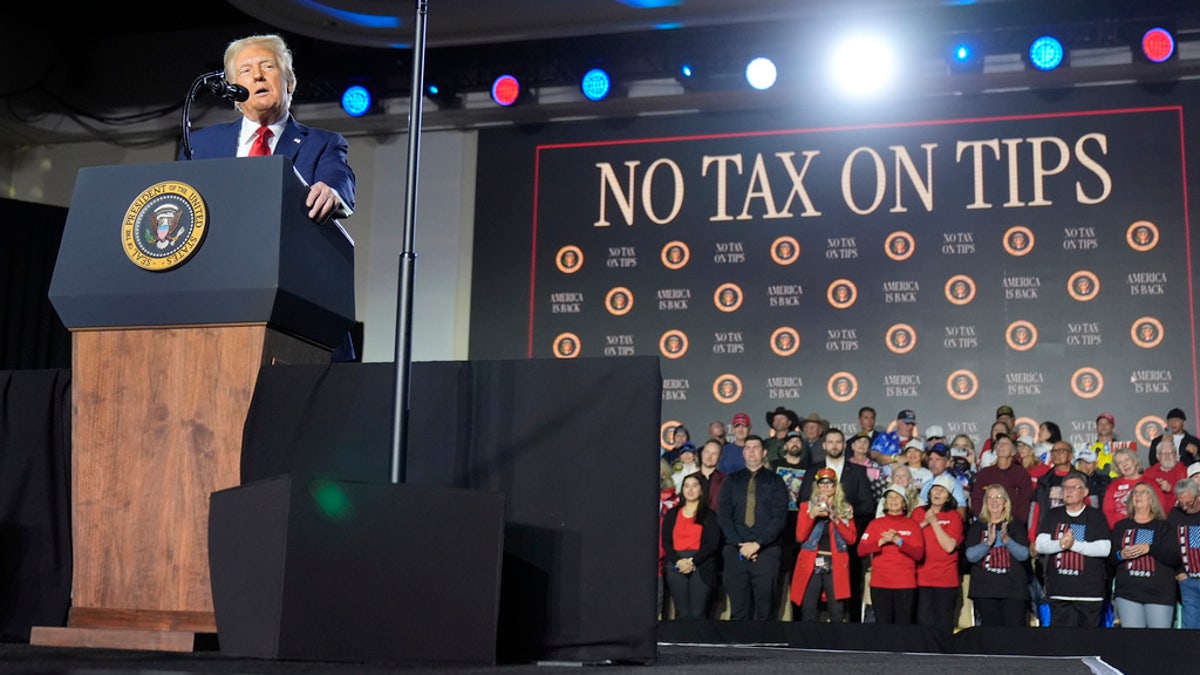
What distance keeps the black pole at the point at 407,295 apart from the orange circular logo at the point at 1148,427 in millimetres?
7613

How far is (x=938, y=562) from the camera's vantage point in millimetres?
7203

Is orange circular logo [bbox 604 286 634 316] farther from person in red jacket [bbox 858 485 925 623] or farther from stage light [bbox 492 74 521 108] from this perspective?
person in red jacket [bbox 858 485 925 623]

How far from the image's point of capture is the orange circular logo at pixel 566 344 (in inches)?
386

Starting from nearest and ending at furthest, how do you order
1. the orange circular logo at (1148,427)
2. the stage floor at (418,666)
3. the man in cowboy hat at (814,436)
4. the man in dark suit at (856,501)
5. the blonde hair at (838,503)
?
the stage floor at (418,666) < the blonde hair at (838,503) < the man in dark suit at (856,501) < the man in cowboy hat at (814,436) < the orange circular logo at (1148,427)

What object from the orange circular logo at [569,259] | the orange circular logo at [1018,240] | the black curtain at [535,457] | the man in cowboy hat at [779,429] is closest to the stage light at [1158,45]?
the orange circular logo at [1018,240]

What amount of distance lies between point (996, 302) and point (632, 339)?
2.72m

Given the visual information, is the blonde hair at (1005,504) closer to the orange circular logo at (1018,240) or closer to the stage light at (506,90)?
the orange circular logo at (1018,240)

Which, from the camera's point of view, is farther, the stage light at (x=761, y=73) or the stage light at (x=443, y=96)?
the stage light at (x=443, y=96)

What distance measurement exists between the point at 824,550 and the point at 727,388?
2097 mm

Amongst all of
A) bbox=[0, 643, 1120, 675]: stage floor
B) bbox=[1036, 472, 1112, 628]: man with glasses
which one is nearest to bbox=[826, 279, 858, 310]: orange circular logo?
bbox=[1036, 472, 1112, 628]: man with glasses

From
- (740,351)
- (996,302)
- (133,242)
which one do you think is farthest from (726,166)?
(133,242)

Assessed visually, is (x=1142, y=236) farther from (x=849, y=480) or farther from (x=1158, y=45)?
(x=849, y=480)

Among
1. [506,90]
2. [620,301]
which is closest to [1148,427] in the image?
[620,301]

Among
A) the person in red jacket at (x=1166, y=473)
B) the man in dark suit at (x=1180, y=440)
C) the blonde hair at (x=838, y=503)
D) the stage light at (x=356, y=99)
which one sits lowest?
the blonde hair at (x=838, y=503)
